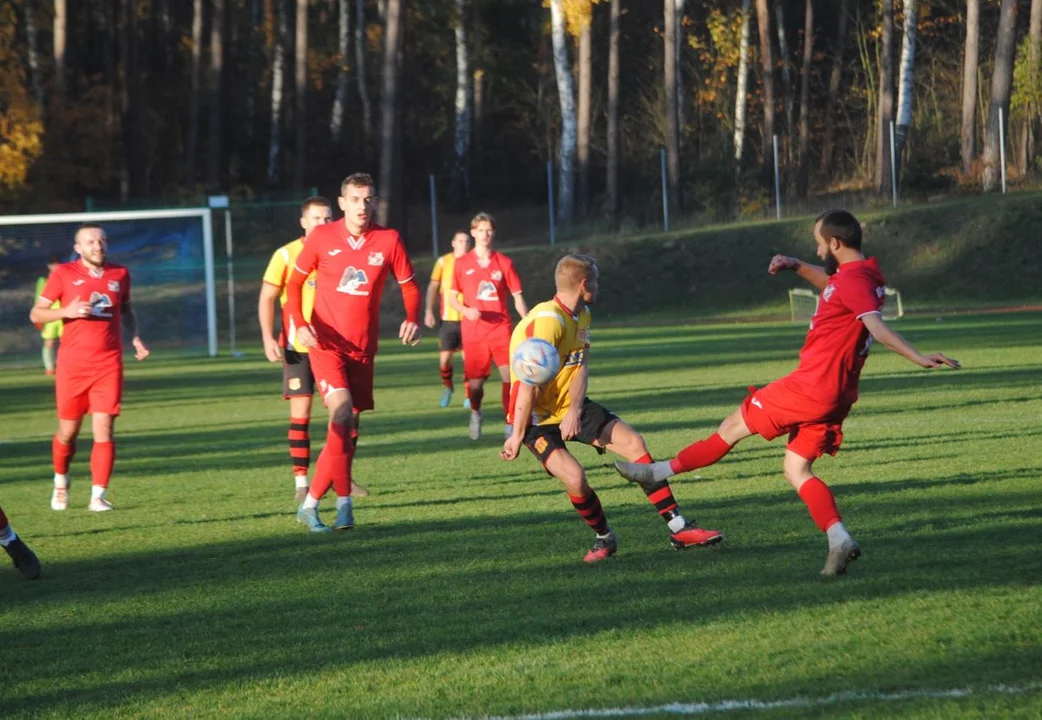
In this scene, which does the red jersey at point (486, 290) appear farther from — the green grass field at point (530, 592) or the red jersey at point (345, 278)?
the red jersey at point (345, 278)

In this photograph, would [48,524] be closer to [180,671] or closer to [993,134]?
[180,671]

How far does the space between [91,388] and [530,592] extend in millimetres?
5004

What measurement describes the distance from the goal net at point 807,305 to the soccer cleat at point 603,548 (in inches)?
1001

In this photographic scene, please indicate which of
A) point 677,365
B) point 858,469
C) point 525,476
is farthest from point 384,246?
point 677,365

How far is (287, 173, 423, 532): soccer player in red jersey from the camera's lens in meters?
9.52

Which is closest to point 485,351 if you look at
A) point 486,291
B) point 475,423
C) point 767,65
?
point 486,291

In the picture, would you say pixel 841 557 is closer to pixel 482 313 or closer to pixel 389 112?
pixel 482 313

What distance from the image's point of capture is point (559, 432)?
7949 mm

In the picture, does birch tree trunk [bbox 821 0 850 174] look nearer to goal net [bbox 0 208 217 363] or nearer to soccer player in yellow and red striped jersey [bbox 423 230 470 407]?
goal net [bbox 0 208 217 363]

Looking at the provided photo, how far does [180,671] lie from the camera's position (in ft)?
20.3

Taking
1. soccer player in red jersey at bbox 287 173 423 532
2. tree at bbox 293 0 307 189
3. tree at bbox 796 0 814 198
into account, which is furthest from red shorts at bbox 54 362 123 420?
tree at bbox 293 0 307 189

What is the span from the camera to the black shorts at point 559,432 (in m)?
7.94

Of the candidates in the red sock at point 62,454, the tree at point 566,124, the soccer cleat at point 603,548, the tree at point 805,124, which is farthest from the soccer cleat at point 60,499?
the tree at point 805,124

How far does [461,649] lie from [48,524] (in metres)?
5.35
